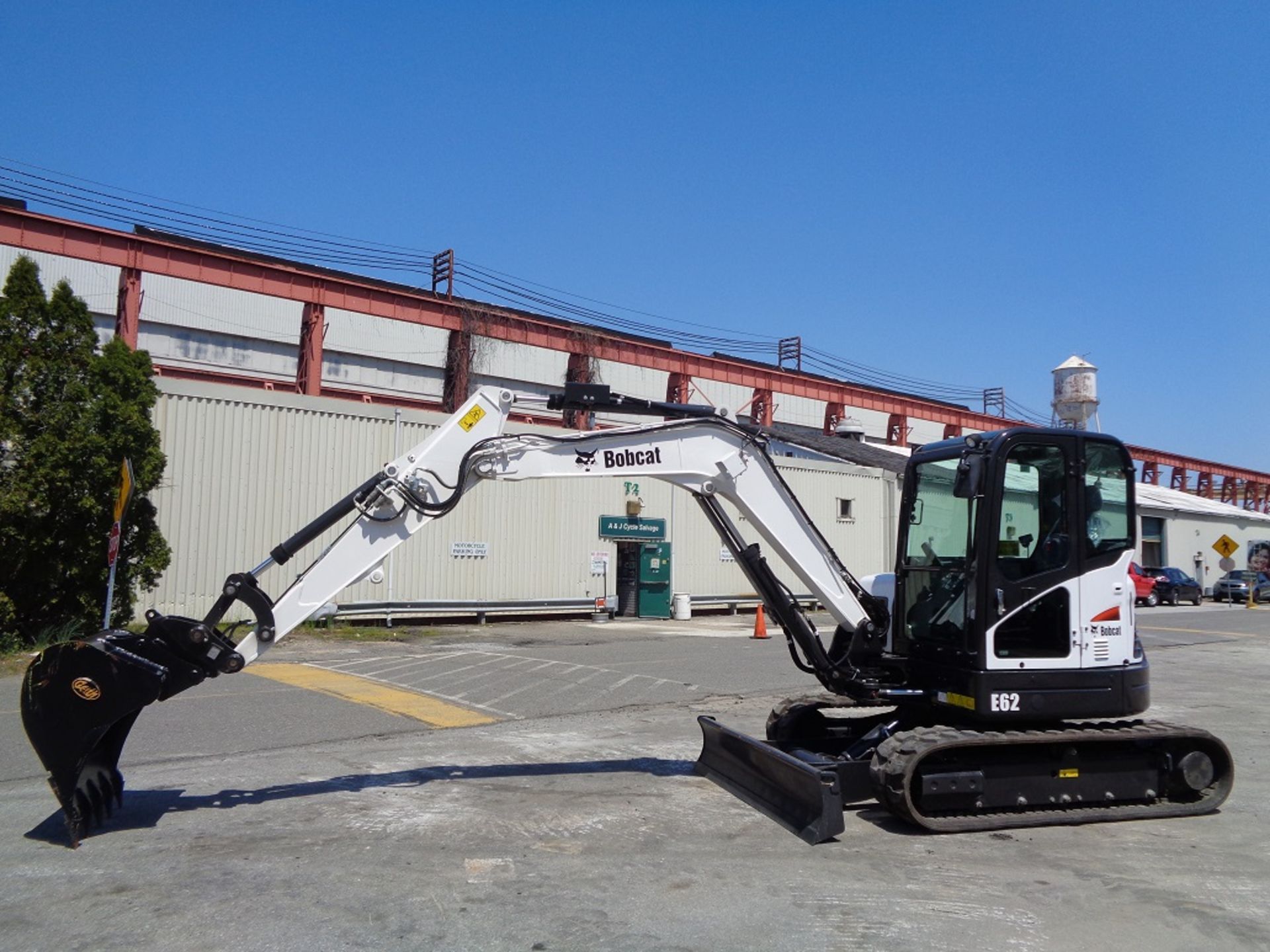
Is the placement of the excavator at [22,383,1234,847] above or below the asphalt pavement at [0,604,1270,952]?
above

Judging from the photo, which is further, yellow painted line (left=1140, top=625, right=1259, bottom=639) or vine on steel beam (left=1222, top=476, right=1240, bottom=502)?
vine on steel beam (left=1222, top=476, right=1240, bottom=502)

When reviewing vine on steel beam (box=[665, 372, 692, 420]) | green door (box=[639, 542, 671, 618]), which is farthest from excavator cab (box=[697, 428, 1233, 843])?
vine on steel beam (box=[665, 372, 692, 420])

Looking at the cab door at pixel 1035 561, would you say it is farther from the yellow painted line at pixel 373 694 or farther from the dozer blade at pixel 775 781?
the yellow painted line at pixel 373 694

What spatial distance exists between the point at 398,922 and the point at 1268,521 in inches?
2549

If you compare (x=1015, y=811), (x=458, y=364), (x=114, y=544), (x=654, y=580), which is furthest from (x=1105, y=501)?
(x=458, y=364)

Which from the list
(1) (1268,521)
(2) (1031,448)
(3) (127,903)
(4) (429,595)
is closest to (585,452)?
(2) (1031,448)

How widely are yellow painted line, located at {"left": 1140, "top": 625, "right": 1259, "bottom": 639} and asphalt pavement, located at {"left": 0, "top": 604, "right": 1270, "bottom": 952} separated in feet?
55.1

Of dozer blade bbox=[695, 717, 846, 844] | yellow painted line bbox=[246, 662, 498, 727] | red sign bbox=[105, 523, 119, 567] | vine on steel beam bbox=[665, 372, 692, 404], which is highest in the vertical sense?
vine on steel beam bbox=[665, 372, 692, 404]

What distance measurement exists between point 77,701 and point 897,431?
1797 inches

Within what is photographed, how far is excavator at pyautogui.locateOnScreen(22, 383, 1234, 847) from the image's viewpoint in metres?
6.84

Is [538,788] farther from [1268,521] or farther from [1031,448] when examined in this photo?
[1268,521]

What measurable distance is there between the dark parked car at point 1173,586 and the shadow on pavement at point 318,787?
127ft

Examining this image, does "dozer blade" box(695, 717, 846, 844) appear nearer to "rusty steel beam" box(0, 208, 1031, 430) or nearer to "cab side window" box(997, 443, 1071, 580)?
"cab side window" box(997, 443, 1071, 580)

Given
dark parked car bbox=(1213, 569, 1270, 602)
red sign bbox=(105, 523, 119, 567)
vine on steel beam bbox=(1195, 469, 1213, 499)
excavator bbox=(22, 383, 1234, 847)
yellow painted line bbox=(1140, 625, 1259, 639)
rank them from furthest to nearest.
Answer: vine on steel beam bbox=(1195, 469, 1213, 499), dark parked car bbox=(1213, 569, 1270, 602), yellow painted line bbox=(1140, 625, 1259, 639), red sign bbox=(105, 523, 119, 567), excavator bbox=(22, 383, 1234, 847)
